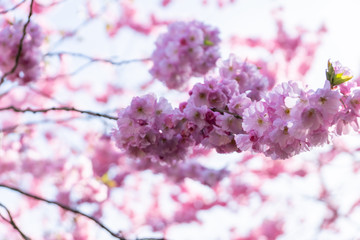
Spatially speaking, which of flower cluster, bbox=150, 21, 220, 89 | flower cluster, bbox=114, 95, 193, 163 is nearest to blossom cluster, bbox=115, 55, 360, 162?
flower cluster, bbox=114, 95, 193, 163

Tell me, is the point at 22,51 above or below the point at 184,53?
above

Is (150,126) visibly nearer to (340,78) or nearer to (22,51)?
(340,78)

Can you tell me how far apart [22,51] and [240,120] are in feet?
7.17

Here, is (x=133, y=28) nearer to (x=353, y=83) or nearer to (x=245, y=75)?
(x=245, y=75)

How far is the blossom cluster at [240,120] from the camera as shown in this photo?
1.63 m

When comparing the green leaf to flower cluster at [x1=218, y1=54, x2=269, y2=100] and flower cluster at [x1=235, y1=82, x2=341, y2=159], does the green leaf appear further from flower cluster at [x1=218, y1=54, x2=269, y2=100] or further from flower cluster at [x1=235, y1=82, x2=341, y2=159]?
flower cluster at [x1=218, y1=54, x2=269, y2=100]

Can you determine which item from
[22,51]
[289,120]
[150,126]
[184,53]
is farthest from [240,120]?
[22,51]

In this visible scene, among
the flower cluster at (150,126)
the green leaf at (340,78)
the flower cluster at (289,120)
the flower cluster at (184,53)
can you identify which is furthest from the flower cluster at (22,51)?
the green leaf at (340,78)

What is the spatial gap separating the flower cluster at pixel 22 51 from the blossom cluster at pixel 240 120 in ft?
5.38

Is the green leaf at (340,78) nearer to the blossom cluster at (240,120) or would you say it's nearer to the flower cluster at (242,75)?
the blossom cluster at (240,120)

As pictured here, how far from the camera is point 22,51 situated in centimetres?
341

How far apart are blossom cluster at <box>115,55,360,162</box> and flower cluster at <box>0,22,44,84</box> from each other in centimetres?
164

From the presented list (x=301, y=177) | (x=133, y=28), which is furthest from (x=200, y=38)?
(x=133, y=28)

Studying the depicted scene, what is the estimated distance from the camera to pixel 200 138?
2.10 meters
